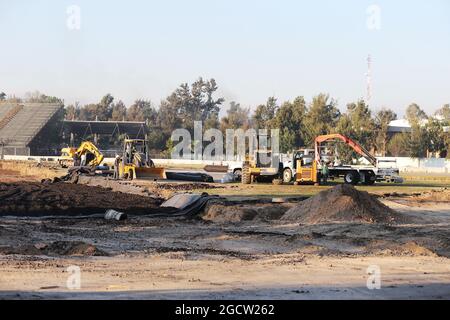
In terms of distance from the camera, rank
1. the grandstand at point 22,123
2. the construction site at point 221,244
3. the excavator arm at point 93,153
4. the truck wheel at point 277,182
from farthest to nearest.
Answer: the grandstand at point 22,123 → the excavator arm at point 93,153 → the truck wheel at point 277,182 → the construction site at point 221,244

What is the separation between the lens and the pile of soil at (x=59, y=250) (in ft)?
53.9

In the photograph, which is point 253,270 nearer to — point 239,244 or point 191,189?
point 239,244

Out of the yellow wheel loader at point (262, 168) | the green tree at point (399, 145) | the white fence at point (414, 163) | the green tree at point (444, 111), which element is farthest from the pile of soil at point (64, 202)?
the green tree at point (444, 111)

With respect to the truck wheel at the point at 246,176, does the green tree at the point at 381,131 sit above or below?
above

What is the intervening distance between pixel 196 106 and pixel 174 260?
12576 centimetres

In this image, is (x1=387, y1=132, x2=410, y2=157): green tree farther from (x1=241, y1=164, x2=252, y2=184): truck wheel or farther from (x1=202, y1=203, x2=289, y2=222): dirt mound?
(x1=202, y1=203, x2=289, y2=222): dirt mound

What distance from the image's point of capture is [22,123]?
358 feet

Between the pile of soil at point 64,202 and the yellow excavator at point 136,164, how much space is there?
38.2ft

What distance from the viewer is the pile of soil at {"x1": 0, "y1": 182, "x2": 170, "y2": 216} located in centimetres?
2683

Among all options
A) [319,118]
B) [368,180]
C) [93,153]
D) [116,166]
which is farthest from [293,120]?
[116,166]

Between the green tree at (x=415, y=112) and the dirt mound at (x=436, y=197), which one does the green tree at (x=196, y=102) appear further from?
the dirt mound at (x=436, y=197)

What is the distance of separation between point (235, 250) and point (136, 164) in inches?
1235

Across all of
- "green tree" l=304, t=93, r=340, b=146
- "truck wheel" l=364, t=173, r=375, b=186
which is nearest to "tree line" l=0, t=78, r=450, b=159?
"green tree" l=304, t=93, r=340, b=146

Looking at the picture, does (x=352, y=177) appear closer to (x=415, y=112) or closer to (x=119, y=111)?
(x=415, y=112)
